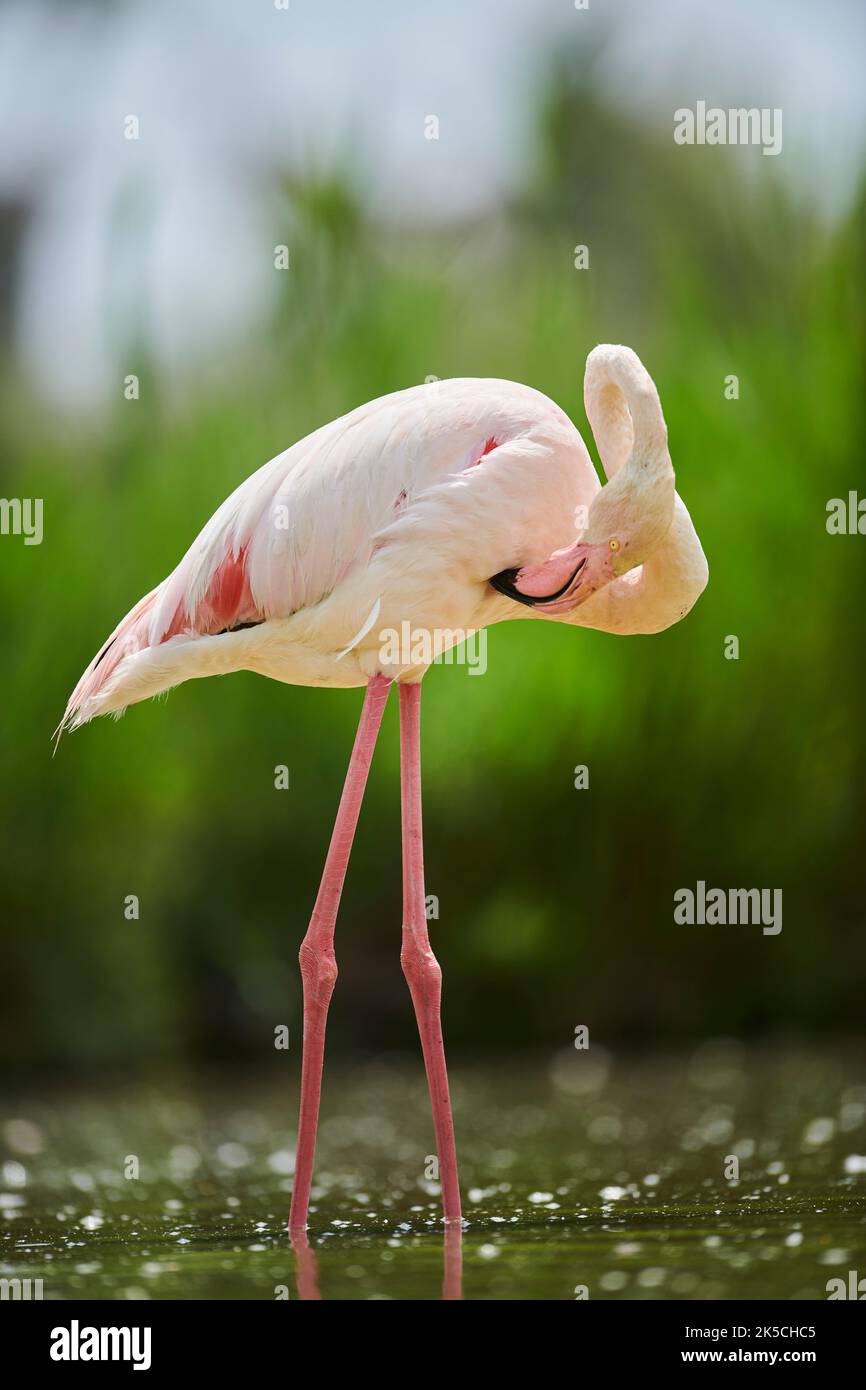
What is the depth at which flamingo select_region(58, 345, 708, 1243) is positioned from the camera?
3.62m

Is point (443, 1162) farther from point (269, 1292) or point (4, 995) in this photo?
point (4, 995)

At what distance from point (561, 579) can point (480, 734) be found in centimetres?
341

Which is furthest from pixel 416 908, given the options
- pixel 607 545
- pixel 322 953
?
pixel 607 545

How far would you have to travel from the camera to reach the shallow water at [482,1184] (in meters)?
3.03

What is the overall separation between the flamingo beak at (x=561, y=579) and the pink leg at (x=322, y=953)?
369 millimetres

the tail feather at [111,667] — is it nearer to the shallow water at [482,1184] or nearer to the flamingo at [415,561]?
the flamingo at [415,561]

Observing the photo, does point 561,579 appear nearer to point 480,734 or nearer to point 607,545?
point 607,545

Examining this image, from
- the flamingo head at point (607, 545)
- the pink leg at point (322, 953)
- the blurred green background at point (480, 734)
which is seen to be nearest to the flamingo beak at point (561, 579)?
the flamingo head at point (607, 545)

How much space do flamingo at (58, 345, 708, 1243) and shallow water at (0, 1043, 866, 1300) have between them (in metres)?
0.33

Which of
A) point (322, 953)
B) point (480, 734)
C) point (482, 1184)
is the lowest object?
point (482, 1184)

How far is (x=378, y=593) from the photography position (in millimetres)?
3660

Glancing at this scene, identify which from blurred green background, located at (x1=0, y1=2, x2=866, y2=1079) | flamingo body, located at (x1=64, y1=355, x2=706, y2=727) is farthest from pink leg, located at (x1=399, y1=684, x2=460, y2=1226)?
blurred green background, located at (x1=0, y1=2, x2=866, y2=1079)

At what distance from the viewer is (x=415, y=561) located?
363 centimetres

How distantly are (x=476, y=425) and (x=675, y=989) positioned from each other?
3.93 m
